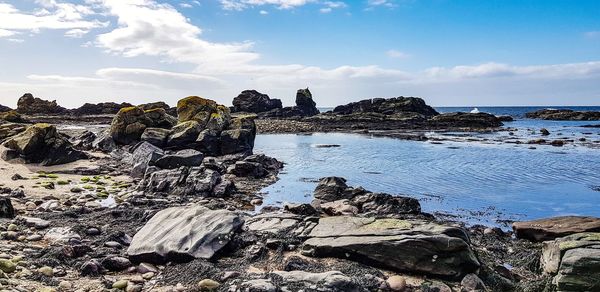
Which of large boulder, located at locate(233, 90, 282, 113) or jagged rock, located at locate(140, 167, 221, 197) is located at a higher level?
large boulder, located at locate(233, 90, 282, 113)

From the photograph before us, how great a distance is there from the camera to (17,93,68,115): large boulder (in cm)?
9025

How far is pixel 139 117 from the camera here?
108 feet

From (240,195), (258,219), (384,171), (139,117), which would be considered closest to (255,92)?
(139,117)

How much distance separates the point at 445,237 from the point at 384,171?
59.8 ft

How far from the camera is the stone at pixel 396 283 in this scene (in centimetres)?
774

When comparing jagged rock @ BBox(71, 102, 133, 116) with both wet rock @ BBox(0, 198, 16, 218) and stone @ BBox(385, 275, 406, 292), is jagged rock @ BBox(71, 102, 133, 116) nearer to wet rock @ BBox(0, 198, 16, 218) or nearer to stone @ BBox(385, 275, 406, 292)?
wet rock @ BBox(0, 198, 16, 218)

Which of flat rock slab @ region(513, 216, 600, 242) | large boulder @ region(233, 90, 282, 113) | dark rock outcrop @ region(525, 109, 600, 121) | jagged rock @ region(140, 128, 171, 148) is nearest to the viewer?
flat rock slab @ region(513, 216, 600, 242)

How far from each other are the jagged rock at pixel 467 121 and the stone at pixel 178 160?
63054 mm

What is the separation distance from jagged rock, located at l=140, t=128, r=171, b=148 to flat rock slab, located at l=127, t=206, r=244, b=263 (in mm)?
20348

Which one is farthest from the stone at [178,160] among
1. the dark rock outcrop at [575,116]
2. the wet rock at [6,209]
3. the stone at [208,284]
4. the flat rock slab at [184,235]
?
the dark rock outcrop at [575,116]

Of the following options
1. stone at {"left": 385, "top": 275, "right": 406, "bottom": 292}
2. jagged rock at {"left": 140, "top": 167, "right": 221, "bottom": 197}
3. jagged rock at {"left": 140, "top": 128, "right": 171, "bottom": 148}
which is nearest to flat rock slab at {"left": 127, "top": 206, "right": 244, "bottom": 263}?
stone at {"left": 385, "top": 275, "right": 406, "bottom": 292}

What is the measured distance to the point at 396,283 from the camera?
7.84 meters

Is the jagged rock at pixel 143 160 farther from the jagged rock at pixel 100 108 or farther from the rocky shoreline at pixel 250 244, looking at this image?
the jagged rock at pixel 100 108

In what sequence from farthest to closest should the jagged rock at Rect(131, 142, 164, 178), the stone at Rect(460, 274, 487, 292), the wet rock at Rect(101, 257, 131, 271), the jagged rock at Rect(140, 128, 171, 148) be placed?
the jagged rock at Rect(140, 128, 171, 148) → the jagged rock at Rect(131, 142, 164, 178) → the wet rock at Rect(101, 257, 131, 271) → the stone at Rect(460, 274, 487, 292)
